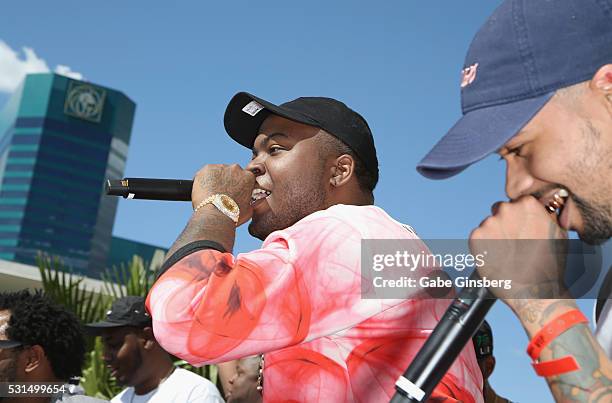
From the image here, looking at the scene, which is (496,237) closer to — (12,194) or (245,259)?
(245,259)

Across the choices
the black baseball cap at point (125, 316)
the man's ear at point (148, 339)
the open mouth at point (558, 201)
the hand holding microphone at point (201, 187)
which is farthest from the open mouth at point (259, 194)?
the black baseball cap at point (125, 316)

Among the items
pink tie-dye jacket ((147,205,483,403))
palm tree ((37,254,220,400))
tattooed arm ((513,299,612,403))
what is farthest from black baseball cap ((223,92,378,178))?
palm tree ((37,254,220,400))

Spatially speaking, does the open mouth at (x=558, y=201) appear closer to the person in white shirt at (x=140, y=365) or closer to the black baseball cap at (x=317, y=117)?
the black baseball cap at (x=317, y=117)

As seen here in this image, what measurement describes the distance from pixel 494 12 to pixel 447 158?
417 mm

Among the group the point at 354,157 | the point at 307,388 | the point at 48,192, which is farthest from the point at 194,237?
the point at 48,192

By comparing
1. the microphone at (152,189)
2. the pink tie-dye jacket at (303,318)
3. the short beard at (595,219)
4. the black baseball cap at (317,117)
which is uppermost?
the black baseball cap at (317,117)

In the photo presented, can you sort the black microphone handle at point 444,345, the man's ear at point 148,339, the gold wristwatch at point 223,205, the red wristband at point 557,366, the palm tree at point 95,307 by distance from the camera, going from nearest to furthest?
the black microphone handle at point 444,345
the red wristband at point 557,366
the gold wristwatch at point 223,205
the man's ear at point 148,339
the palm tree at point 95,307

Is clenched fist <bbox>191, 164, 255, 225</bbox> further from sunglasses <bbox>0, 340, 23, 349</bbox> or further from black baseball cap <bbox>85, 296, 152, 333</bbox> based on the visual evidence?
black baseball cap <bbox>85, 296, 152, 333</bbox>

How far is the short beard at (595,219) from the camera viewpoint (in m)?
1.59

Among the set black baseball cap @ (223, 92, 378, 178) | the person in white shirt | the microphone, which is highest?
black baseball cap @ (223, 92, 378, 178)

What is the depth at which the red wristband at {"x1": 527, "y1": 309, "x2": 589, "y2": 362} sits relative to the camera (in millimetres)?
1504

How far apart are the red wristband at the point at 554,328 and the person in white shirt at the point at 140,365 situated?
4.28 meters

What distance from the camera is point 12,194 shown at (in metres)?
165

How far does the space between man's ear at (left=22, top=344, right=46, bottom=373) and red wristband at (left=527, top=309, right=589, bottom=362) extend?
3.82 meters
